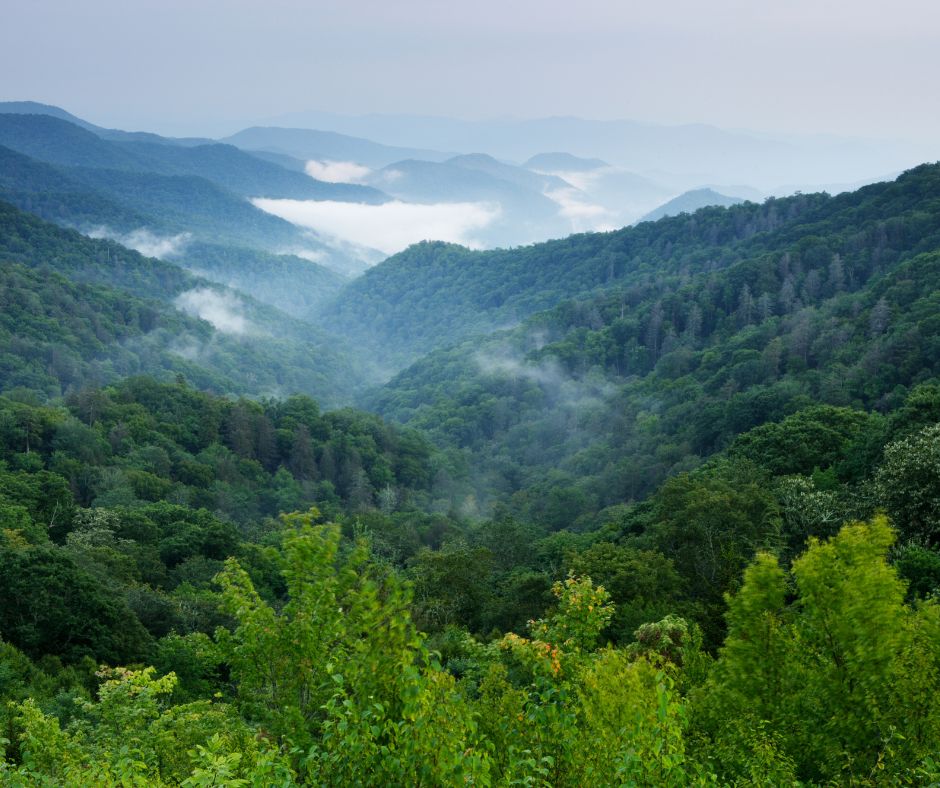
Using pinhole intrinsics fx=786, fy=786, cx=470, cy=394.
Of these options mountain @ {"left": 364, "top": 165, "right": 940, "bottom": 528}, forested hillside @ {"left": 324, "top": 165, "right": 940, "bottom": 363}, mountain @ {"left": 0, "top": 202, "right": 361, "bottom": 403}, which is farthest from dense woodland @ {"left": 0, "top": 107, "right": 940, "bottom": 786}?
mountain @ {"left": 0, "top": 202, "right": 361, "bottom": 403}

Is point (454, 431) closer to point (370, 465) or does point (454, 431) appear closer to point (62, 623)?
point (370, 465)

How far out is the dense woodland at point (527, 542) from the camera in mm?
10164

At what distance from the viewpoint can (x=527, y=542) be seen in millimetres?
55031

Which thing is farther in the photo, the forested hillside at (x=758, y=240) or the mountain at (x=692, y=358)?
the forested hillside at (x=758, y=240)

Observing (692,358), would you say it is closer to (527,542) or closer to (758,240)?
(758,240)

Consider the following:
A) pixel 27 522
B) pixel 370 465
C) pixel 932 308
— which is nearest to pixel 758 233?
pixel 932 308

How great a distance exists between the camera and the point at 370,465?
9306cm

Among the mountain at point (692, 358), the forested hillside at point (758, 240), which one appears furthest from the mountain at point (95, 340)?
the forested hillside at point (758, 240)

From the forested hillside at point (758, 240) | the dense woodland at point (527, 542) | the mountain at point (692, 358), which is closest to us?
the dense woodland at point (527, 542)

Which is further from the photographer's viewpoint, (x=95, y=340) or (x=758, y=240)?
(x=95, y=340)

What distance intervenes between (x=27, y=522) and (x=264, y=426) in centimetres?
4251

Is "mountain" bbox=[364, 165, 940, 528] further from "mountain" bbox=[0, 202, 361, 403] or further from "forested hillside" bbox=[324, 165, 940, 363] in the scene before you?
"mountain" bbox=[0, 202, 361, 403]

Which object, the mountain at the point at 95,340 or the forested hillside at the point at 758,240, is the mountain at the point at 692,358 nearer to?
the forested hillside at the point at 758,240

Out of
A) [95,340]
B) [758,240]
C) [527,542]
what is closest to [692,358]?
[758,240]
